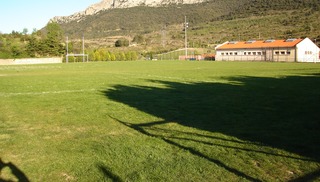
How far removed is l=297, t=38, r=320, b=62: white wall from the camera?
2228 inches

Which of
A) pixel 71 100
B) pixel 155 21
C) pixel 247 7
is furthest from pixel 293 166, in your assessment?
pixel 155 21

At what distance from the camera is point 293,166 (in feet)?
15.8

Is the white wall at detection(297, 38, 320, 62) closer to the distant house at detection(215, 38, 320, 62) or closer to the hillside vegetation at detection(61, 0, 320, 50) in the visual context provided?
the distant house at detection(215, 38, 320, 62)

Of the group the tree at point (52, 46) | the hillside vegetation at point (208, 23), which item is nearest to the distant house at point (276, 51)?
the hillside vegetation at point (208, 23)

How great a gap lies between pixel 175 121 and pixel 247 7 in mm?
157330

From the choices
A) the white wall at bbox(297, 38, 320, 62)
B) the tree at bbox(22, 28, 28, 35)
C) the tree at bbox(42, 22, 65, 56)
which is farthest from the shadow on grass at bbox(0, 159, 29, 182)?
the tree at bbox(22, 28, 28, 35)

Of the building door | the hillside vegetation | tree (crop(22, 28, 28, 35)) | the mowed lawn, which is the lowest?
the mowed lawn

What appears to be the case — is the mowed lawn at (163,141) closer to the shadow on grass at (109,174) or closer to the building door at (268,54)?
the shadow on grass at (109,174)

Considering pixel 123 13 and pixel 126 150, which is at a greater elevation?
pixel 123 13

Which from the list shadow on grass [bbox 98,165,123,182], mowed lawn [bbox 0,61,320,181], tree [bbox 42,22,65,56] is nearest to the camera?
shadow on grass [bbox 98,165,123,182]

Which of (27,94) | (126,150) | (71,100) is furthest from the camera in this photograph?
(27,94)

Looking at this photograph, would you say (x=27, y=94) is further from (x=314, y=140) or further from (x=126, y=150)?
(x=314, y=140)

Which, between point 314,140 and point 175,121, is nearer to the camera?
point 314,140

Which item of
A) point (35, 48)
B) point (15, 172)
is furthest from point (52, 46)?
point (15, 172)
